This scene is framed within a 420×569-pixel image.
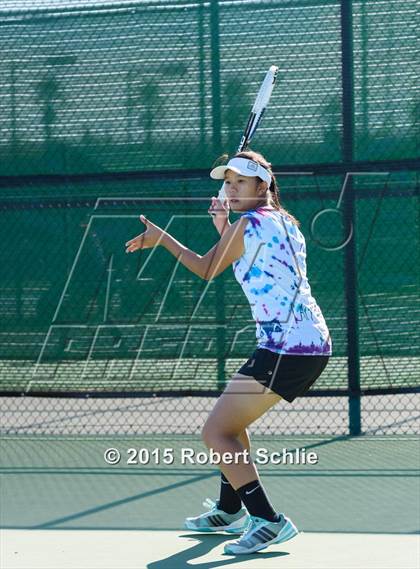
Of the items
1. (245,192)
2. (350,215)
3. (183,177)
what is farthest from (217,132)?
(245,192)

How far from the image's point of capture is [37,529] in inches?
196

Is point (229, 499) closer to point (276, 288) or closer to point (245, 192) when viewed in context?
point (276, 288)

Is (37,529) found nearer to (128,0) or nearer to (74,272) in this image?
(74,272)

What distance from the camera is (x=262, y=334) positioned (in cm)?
447

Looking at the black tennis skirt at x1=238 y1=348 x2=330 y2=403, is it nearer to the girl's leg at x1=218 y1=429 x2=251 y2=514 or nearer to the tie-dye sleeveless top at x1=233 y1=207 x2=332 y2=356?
the tie-dye sleeveless top at x1=233 y1=207 x2=332 y2=356

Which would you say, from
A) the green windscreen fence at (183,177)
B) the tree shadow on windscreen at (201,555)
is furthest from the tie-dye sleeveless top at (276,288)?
the green windscreen fence at (183,177)

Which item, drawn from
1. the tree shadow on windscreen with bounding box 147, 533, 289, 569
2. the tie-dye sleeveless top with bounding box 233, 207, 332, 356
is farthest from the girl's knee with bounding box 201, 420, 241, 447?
the tree shadow on windscreen with bounding box 147, 533, 289, 569

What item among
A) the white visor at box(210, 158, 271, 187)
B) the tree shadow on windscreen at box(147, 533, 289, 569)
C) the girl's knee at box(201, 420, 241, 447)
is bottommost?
the tree shadow on windscreen at box(147, 533, 289, 569)

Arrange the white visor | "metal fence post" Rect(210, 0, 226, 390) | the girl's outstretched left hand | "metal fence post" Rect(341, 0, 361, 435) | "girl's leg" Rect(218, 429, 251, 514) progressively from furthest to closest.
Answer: "metal fence post" Rect(210, 0, 226, 390), "metal fence post" Rect(341, 0, 361, 435), "girl's leg" Rect(218, 429, 251, 514), the white visor, the girl's outstretched left hand

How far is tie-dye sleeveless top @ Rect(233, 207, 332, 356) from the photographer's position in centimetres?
438

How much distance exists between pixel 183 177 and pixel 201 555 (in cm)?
303

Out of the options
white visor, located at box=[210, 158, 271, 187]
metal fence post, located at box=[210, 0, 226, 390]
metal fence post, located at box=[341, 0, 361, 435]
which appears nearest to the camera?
white visor, located at box=[210, 158, 271, 187]

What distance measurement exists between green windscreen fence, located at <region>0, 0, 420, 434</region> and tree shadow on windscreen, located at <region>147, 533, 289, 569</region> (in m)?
2.37

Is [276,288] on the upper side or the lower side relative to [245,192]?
lower
